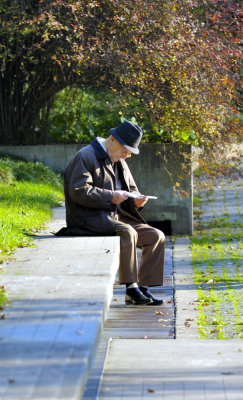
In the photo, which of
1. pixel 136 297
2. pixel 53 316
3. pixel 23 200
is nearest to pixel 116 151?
pixel 136 297

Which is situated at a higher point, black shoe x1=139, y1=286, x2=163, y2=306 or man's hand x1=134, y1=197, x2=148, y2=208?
man's hand x1=134, y1=197, x2=148, y2=208

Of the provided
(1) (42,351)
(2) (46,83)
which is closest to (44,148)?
(2) (46,83)

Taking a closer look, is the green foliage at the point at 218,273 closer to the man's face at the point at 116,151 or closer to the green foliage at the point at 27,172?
the man's face at the point at 116,151

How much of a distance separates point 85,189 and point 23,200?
3.29 metres

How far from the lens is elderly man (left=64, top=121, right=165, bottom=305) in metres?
7.07

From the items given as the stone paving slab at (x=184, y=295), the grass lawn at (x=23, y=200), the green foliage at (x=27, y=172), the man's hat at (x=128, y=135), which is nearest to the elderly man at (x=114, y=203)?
the man's hat at (x=128, y=135)

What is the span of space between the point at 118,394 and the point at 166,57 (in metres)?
7.69

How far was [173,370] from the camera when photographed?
523 cm

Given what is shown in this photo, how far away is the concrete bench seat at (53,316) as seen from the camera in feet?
10.5

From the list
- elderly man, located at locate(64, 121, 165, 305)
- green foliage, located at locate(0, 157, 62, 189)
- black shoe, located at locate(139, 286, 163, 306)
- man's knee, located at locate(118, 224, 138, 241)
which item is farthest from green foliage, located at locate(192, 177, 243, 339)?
green foliage, located at locate(0, 157, 62, 189)

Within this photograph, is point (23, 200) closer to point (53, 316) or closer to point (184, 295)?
point (184, 295)

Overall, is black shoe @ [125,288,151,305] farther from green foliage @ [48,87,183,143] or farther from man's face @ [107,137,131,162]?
green foliage @ [48,87,183,143]

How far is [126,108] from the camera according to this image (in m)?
12.7

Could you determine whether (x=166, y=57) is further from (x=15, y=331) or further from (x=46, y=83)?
(x=15, y=331)
